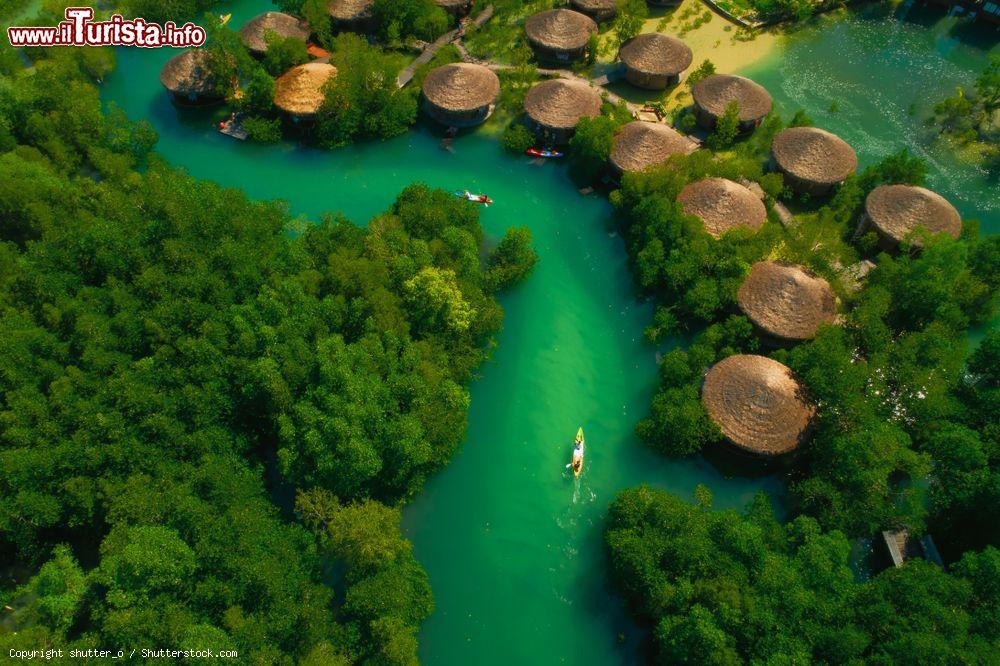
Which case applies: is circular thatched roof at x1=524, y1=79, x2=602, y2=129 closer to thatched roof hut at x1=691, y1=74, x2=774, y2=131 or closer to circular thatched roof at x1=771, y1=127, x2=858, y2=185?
thatched roof hut at x1=691, y1=74, x2=774, y2=131

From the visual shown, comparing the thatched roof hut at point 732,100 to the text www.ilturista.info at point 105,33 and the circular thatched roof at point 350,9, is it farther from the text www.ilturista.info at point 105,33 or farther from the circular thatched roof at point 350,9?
the text www.ilturista.info at point 105,33

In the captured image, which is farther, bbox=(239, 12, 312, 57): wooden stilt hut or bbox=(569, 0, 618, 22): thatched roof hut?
bbox=(569, 0, 618, 22): thatched roof hut

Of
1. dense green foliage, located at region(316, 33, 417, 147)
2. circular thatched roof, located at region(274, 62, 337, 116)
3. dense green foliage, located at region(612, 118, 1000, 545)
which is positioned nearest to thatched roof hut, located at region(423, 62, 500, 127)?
dense green foliage, located at region(316, 33, 417, 147)

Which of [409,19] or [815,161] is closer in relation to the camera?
[815,161]

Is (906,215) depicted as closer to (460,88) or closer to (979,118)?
(979,118)

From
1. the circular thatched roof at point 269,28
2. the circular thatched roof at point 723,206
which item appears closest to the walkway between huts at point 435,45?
the circular thatched roof at point 269,28

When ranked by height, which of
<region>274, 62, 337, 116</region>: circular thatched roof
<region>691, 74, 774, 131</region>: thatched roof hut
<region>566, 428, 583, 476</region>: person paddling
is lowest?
<region>566, 428, 583, 476</region>: person paddling

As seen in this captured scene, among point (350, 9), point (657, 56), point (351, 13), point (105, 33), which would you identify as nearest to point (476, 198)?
point (657, 56)
